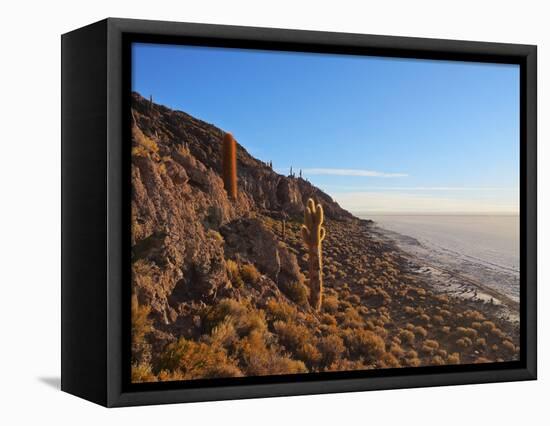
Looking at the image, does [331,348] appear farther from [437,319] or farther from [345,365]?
[437,319]

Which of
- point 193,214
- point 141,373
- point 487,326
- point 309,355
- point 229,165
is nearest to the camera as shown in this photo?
point 141,373

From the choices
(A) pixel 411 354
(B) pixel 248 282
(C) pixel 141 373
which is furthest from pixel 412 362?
(C) pixel 141 373

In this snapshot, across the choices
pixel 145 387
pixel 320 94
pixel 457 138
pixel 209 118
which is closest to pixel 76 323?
pixel 145 387

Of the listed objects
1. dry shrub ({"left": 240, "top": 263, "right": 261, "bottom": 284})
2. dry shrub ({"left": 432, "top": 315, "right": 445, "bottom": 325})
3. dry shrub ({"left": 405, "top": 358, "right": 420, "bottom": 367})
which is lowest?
dry shrub ({"left": 405, "top": 358, "right": 420, "bottom": 367})

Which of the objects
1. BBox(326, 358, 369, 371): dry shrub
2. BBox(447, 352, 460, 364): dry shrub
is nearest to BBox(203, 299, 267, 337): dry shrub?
BBox(326, 358, 369, 371): dry shrub

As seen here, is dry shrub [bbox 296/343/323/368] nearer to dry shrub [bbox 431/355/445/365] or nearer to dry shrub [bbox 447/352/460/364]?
dry shrub [bbox 431/355/445/365]

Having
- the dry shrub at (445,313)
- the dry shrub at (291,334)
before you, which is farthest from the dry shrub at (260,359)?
the dry shrub at (445,313)

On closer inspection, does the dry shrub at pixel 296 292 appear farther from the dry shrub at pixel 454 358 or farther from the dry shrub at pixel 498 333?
the dry shrub at pixel 498 333
